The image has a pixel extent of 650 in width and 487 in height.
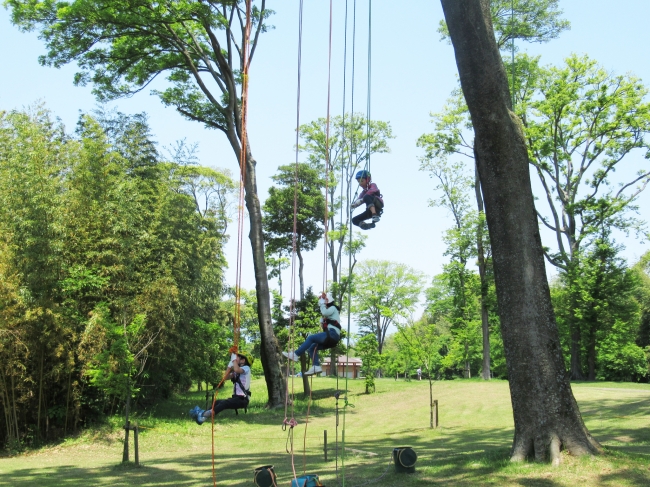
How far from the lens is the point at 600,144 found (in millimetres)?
28297

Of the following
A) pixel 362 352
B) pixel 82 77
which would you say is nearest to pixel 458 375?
pixel 362 352

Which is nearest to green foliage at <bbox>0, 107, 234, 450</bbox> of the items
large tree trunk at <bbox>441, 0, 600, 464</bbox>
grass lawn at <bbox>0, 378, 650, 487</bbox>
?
→ grass lawn at <bbox>0, 378, 650, 487</bbox>

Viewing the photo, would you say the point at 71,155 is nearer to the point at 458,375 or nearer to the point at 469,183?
the point at 469,183

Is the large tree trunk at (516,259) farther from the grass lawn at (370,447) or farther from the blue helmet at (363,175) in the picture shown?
the blue helmet at (363,175)

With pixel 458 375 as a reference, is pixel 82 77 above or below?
above

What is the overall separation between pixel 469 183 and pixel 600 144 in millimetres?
7482

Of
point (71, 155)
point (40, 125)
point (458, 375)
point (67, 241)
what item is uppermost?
point (40, 125)

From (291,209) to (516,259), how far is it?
26523mm

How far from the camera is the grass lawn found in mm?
7105

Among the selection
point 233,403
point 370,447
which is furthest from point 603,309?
point 233,403

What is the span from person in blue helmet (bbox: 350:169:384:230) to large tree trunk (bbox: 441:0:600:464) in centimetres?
147

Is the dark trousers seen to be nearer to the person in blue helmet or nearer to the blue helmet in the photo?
the person in blue helmet

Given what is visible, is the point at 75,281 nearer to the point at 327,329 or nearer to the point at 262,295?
the point at 262,295

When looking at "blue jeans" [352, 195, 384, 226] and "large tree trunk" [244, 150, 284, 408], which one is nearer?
"blue jeans" [352, 195, 384, 226]
